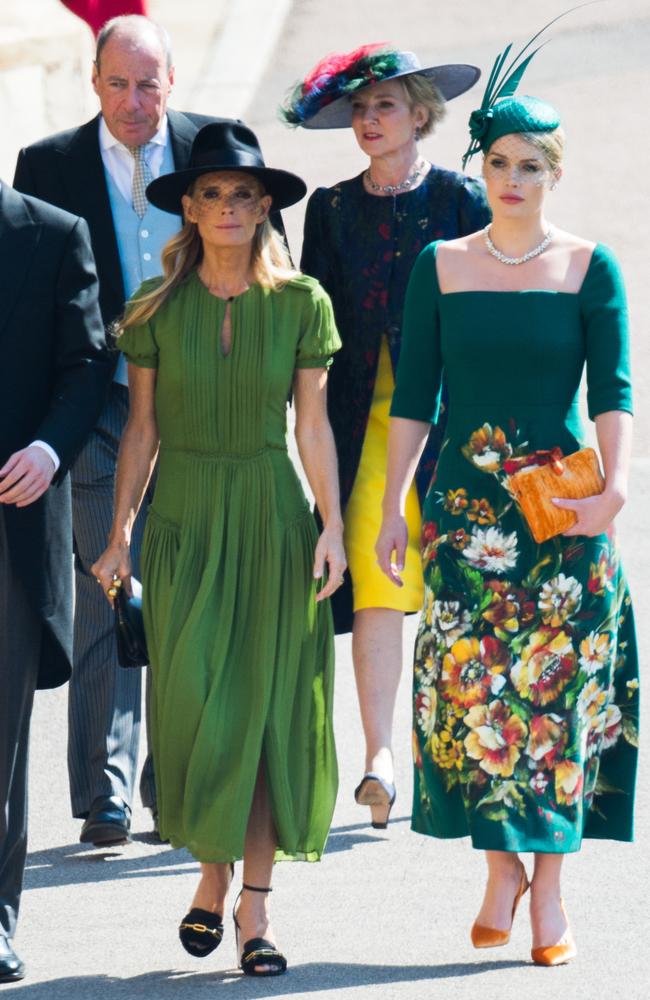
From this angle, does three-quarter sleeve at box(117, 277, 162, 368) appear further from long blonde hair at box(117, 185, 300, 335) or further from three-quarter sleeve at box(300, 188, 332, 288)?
three-quarter sleeve at box(300, 188, 332, 288)

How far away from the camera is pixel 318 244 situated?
655 cm

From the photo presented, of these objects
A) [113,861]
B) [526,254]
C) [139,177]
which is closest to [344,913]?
[113,861]

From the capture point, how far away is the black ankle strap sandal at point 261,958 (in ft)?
17.6

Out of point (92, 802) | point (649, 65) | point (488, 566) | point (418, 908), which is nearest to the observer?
point (488, 566)

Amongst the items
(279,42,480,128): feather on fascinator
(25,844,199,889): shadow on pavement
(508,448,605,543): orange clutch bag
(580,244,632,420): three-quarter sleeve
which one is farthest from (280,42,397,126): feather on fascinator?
(25,844,199,889): shadow on pavement

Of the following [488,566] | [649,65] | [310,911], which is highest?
[649,65]

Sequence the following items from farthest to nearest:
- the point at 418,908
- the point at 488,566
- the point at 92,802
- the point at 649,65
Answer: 1. the point at 649,65
2. the point at 92,802
3. the point at 418,908
4. the point at 488,566

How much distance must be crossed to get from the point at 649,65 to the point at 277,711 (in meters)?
11.5

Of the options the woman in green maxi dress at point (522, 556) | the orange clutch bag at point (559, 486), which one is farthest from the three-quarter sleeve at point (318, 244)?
the orange clutch bag at point (559, 486)

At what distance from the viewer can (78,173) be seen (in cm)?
668

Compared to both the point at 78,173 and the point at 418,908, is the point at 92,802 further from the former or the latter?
the point at 78,173

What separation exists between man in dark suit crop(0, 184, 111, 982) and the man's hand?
3.4 inches

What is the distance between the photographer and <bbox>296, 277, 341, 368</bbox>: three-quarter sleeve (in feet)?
18.5

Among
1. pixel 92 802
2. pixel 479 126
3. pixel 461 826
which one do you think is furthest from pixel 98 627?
pixel 479 126
